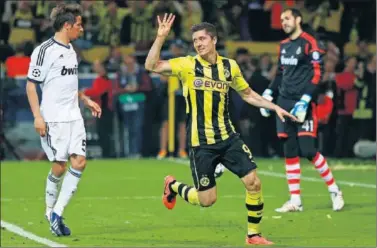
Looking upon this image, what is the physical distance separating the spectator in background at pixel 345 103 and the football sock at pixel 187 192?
1272 cm

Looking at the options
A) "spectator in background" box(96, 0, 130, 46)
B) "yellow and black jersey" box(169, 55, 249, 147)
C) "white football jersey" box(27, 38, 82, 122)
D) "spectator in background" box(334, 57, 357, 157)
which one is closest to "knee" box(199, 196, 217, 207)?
"yellow and black jersey" box(169, 55, 249, 147)

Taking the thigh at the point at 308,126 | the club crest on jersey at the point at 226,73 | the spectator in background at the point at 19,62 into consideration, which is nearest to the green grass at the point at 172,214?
the thigh at the point at 308,126

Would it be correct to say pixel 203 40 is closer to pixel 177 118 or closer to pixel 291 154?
pixel 291 154

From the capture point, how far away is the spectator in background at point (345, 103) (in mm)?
25406

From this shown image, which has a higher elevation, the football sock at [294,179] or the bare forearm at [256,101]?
A: the bare forearm at [256,101]

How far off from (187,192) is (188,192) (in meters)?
0.03

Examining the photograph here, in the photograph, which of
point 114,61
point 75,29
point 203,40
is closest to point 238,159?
point 203,40

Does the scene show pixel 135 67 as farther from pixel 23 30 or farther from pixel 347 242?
pixel 347 242

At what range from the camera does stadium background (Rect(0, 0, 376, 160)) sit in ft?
80.0

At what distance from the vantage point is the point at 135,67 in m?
24.6

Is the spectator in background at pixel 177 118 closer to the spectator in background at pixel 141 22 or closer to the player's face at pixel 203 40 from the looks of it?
the spectator in background at pixel 141 22

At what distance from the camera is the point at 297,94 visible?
50.4ft

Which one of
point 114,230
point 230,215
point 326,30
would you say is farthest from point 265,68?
point 114,230

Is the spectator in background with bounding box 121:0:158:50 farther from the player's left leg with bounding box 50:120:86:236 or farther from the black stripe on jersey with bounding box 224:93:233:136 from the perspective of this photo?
the black stripe on jersey with bounding box 224:93:233:136
